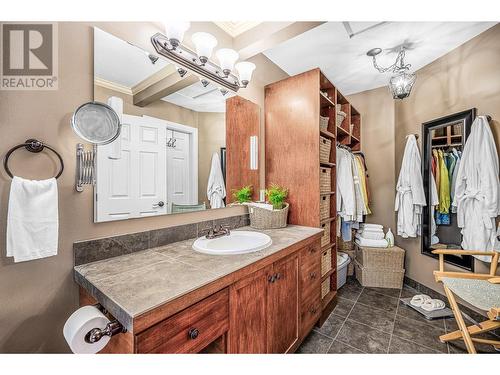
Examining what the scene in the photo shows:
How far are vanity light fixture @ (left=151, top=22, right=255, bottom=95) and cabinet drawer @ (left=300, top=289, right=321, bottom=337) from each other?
180cm

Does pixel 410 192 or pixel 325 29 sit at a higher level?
pixel 325 29

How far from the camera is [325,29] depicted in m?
1.88

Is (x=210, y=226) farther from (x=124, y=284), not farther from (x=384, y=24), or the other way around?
(x=384, y=24)

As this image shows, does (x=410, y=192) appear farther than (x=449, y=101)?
Yes

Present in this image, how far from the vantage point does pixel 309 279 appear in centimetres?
166

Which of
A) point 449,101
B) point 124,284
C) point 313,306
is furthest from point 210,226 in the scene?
point 449,101

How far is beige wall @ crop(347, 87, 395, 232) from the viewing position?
3.05 m

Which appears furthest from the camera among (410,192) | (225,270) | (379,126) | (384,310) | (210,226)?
(379,126)

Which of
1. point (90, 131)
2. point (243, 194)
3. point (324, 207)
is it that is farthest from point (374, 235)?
point (90, 131)

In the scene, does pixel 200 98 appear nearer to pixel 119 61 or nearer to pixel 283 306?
pixel 119 61

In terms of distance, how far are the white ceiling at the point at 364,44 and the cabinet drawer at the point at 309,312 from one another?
2.28m

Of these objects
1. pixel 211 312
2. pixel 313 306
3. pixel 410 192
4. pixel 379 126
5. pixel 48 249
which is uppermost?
pixel 379 126

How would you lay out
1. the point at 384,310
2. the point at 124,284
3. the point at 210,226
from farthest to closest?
1. the point at 384,310
2. the point at 210,226
3. the point at 124,284
